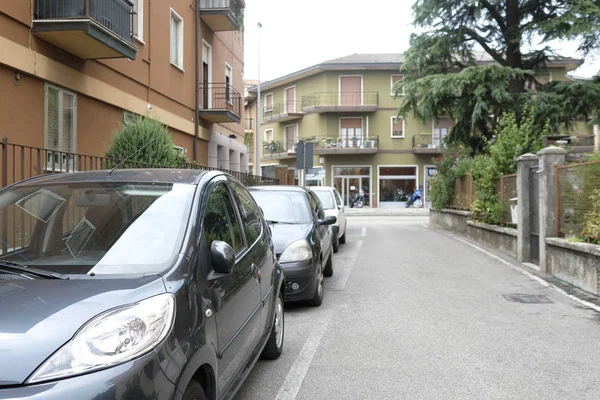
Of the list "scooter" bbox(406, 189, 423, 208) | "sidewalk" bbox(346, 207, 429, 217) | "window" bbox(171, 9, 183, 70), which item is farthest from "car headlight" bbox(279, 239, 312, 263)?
"scooter" bbox(406, 189, 423, 208)

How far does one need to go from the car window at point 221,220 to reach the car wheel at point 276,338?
3.77 ft

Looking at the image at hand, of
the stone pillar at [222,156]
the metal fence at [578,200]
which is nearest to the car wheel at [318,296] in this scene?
the metal fence at [578,200]

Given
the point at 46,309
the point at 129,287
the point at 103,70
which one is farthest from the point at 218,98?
the point at 46,309

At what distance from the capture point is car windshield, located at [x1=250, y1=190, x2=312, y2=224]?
25.9 feet

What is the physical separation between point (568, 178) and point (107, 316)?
8.92 meters

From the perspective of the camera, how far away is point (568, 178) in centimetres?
929

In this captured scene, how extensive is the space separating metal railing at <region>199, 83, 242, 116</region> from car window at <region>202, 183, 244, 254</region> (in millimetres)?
15190

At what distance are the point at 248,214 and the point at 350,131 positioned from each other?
128ft

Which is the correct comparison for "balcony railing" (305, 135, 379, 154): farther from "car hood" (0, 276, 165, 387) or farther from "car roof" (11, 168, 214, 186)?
"car hood" (0, 276, 165, 387)

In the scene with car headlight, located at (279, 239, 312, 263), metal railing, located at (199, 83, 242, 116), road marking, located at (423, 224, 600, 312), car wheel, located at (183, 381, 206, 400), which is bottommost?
road marking, located at (423, 224, 600, 312)

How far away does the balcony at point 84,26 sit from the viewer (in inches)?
377

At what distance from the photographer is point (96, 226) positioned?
3188 millimetres

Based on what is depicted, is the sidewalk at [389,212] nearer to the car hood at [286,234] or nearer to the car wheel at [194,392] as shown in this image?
the car hood at [286,234]

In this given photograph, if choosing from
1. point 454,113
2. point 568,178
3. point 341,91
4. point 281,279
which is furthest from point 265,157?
point 281,279
